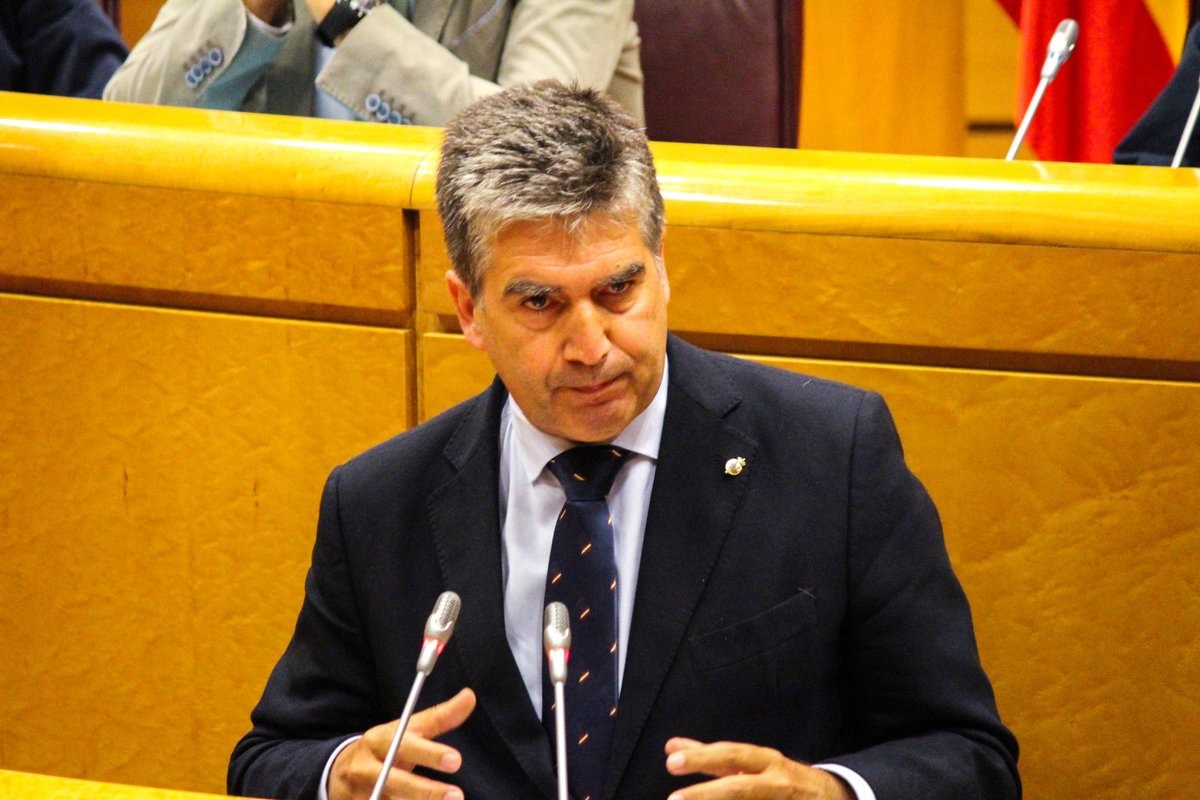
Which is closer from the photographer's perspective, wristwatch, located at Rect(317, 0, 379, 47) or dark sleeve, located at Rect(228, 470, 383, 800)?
dark sleeve, located at Rect(228, 470, 383, 800)

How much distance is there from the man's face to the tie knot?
0.07ft

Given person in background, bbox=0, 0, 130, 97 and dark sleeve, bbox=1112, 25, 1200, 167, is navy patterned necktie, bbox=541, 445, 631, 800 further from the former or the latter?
person in background, bbox=0, 0, 130, 97

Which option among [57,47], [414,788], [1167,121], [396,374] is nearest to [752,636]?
[414,788]

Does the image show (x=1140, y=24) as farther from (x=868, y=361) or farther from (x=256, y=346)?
(x=256, y=346)

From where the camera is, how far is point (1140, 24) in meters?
2.37

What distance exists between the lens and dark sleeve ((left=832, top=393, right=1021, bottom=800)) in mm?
1045

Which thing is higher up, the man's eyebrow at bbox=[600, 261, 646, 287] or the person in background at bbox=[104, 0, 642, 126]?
the person in background at bbox=[104, 0, 642, 126]

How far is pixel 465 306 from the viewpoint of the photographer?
44.5 inches

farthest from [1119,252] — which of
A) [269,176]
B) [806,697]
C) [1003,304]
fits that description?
[269,176]

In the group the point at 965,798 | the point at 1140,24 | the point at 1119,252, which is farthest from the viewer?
the point at 1140,24

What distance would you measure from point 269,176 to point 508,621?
1.69ft

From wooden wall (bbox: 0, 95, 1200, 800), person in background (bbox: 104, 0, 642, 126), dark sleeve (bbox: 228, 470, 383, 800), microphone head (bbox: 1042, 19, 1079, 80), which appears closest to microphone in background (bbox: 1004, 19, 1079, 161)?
microphone head (bbox: 1042, 19, 1079, 80)

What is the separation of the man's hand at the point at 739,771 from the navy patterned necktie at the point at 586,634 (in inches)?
5.2

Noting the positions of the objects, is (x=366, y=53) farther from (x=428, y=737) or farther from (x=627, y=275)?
(x=428, y=737)
